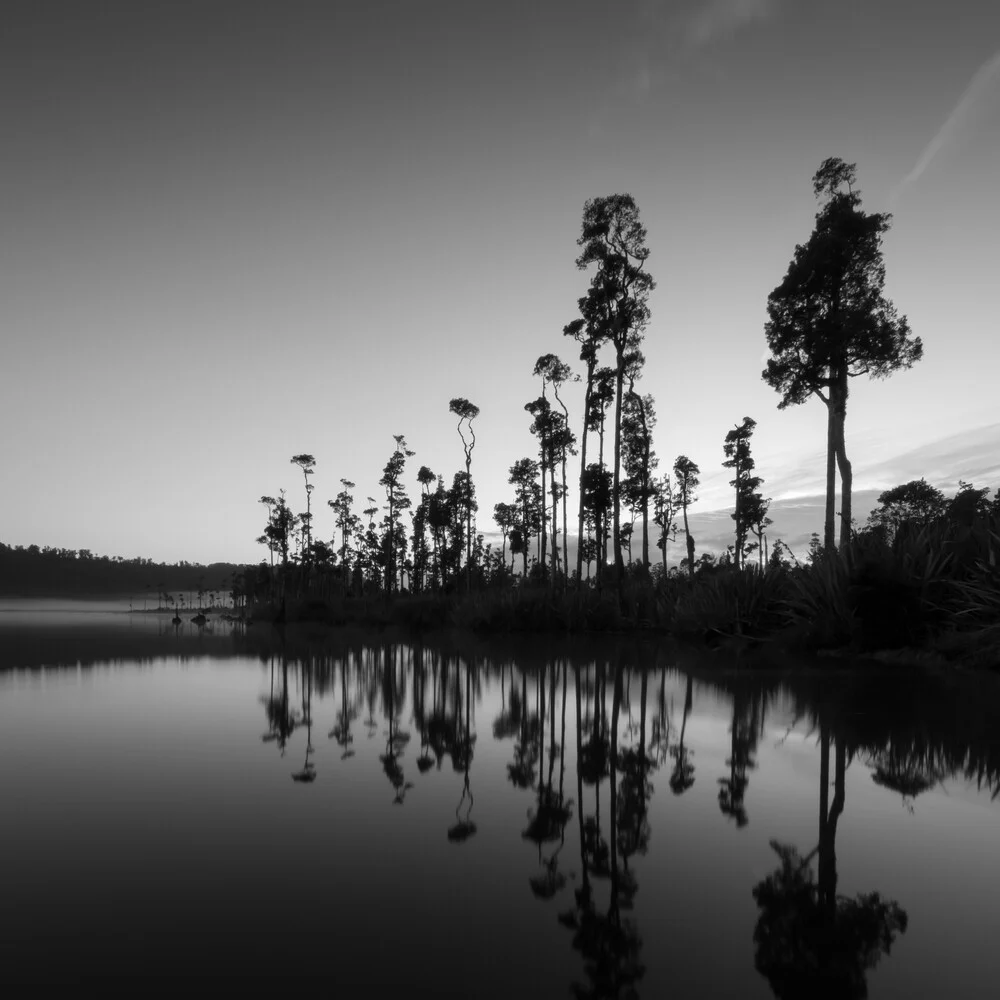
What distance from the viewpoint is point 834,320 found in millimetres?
19766

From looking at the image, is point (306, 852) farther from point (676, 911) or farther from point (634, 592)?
point (634, 592)

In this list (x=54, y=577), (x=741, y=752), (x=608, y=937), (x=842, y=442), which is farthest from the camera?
(x=54, y=577)

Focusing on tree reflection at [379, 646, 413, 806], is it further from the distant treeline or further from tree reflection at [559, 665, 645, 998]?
the distant treeline

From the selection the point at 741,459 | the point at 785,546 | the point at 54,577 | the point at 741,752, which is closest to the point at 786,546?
the point at 785,546

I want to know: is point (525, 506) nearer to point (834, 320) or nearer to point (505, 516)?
point (505, 516)

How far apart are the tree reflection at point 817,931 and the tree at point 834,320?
696 inches

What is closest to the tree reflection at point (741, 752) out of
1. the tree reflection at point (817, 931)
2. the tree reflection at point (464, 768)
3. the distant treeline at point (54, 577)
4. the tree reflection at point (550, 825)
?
the tree reflection at point (817, 931)

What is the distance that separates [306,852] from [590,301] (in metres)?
22.6

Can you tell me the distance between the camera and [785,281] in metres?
20.8

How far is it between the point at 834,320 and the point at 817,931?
2073cm

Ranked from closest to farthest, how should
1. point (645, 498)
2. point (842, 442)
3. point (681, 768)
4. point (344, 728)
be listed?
point (681, 768), point (344, 728), point (842, 442), point (645, 498)

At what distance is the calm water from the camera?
180cm

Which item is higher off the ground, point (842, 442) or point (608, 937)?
point (842, 442)

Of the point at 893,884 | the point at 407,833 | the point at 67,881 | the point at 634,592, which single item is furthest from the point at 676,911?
the point at 634,592
